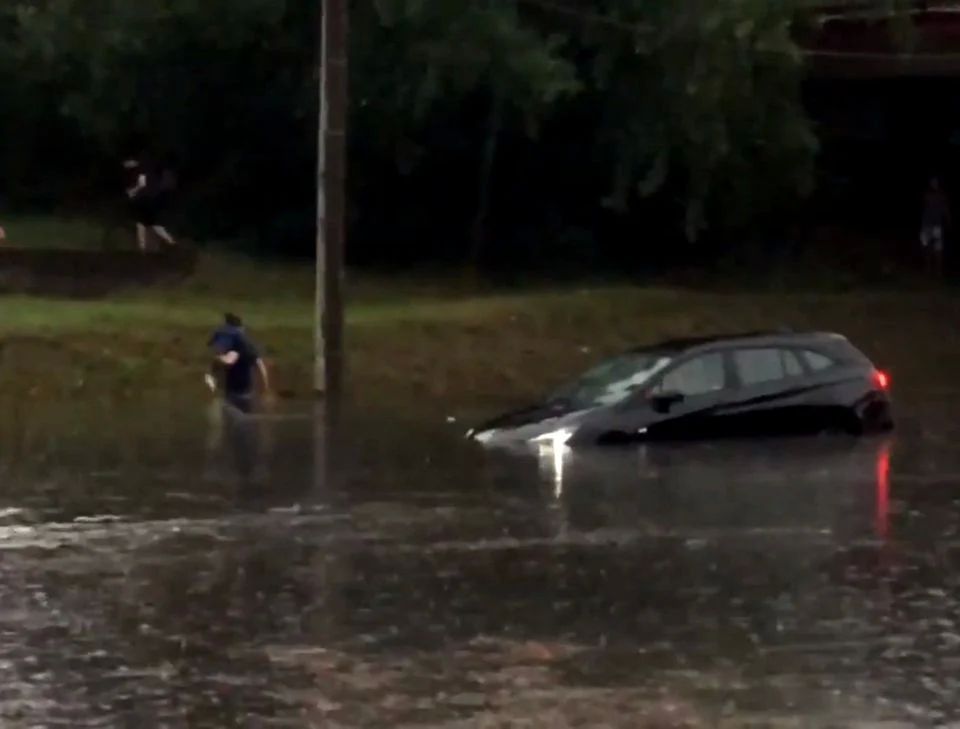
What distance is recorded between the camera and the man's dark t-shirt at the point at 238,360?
82.2 ft

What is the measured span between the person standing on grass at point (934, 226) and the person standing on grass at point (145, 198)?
13.2 metres

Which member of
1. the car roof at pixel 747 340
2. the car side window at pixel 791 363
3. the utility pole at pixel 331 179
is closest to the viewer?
the car roof at pixel 747 340

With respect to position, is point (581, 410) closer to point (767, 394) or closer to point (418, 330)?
point (767, 394)

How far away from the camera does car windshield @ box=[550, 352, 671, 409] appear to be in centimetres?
2103

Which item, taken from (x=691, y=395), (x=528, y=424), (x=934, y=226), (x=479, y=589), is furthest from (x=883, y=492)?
(x=934, y=226)

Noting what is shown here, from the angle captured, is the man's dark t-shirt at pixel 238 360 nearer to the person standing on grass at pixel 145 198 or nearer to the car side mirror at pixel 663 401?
the car side mirror at pixel 663 401

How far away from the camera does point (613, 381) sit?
2138cm

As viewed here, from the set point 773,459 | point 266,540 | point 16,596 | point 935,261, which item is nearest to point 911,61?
point 935,261

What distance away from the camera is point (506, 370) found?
95.5ft

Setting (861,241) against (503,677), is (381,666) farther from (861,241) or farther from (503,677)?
(861,241)

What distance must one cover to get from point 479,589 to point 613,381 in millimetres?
9027

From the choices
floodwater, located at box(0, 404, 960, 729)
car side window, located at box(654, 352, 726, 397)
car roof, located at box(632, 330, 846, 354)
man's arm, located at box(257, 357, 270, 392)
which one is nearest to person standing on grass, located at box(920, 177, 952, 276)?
man's arm, located at box(257, 357, 270, 392)

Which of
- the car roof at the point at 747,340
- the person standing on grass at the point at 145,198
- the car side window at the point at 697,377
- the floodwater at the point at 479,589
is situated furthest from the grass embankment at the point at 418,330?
the floodwater at the point at 479,589

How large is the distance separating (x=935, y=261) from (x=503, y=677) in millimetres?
29251
